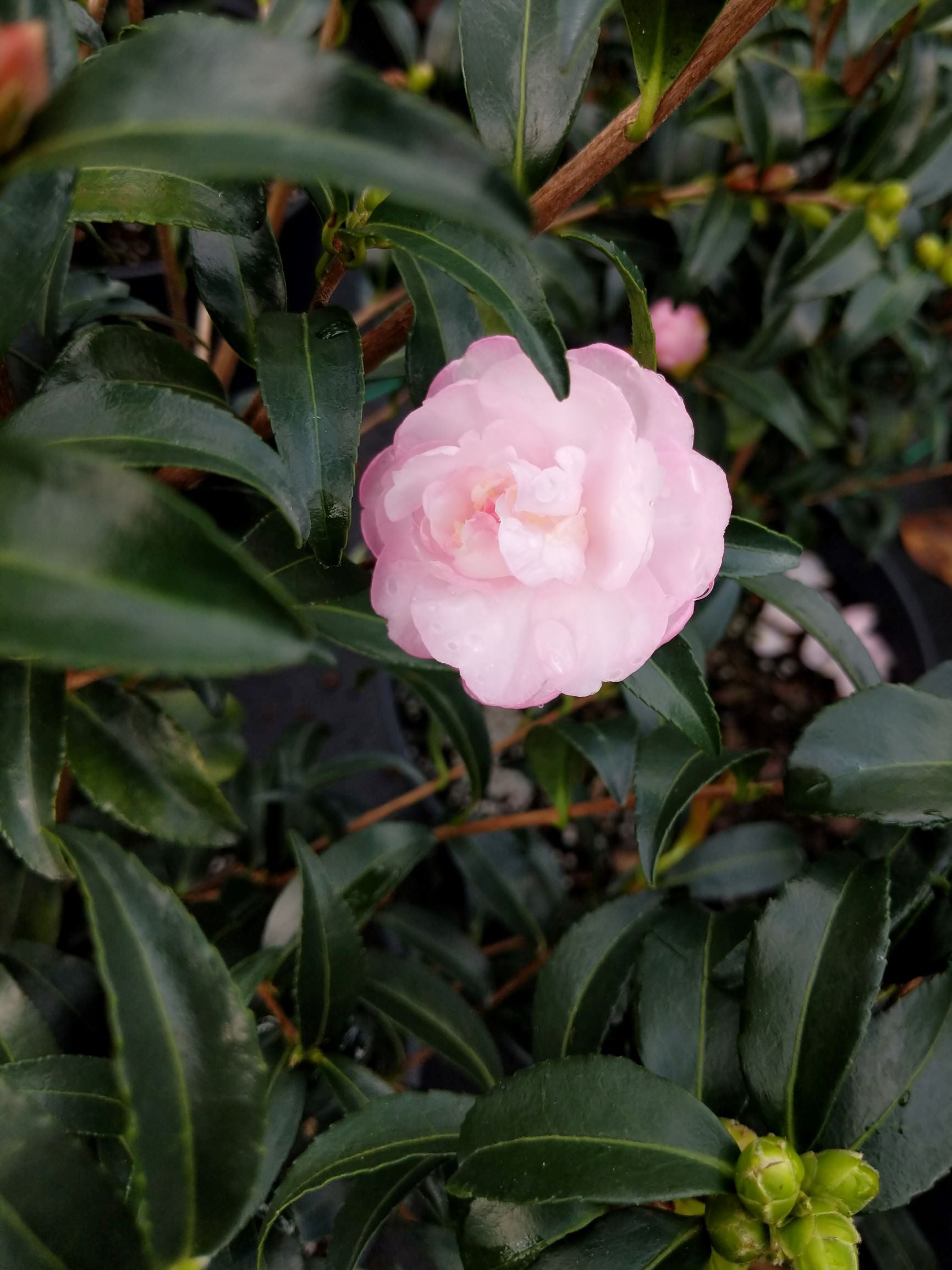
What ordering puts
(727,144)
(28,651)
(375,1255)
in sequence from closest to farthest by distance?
1. (28,651)
2. (375,1255)
3. (727,144)

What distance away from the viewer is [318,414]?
355mm

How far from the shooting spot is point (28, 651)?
0.61ft

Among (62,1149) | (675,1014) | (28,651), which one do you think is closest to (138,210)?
(28,651)

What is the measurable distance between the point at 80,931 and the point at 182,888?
3.0 inches

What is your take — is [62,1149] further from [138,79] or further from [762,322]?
[762,322]

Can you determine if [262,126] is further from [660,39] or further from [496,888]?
[496,888]

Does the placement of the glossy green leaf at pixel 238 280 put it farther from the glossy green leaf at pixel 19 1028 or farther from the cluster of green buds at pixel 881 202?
the cluster of green buds at pixel 881 202

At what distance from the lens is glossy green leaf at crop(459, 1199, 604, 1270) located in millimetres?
380

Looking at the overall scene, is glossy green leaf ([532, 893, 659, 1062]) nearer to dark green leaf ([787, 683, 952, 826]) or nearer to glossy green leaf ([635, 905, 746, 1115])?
glossy green leaf ([635, 905, 746, 1115])

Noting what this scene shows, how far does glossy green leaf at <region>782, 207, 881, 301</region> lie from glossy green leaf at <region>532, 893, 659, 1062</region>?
512mm

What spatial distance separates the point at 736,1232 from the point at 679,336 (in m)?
0.73

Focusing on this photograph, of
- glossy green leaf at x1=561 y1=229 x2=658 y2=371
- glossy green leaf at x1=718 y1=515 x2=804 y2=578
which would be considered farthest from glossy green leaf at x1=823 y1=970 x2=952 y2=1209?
glossy green leaf at x1=561 y1=229 x2=658 y2=371

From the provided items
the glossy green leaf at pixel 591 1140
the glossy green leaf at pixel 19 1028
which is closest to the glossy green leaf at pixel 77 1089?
the glossy green leaf at pixel 19 1028

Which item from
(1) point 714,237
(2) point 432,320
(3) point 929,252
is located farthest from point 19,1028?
(3) point 929,252
